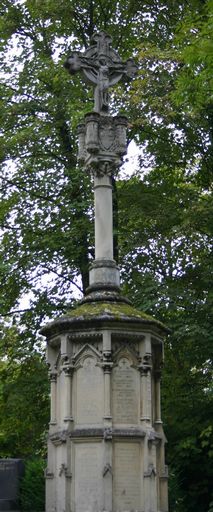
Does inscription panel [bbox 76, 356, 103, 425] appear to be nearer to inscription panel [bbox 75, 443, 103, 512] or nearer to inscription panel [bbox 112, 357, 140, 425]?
inscription panel [bbox 112, 357, 140, 425]

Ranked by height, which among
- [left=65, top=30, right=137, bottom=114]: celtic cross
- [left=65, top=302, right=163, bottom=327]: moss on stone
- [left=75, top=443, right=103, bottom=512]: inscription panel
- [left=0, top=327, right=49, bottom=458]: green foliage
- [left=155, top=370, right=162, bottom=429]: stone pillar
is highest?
[left=65, top=30, right=137, bottom=114]: celtic cross

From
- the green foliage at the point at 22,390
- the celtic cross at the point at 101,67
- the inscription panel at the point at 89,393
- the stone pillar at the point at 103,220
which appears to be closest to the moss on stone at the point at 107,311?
the inscription panel at the point at 89,393

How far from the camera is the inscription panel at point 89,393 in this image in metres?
9.28

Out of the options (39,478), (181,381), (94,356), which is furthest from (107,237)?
(181,381)

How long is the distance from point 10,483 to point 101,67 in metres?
6.65

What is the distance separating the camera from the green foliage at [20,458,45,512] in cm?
1227

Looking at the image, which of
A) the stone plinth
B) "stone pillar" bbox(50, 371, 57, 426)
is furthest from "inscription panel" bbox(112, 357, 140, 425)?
"stone pillar" bbox(50, 371, 57, 426)

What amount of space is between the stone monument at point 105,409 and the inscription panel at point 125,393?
0.04ft

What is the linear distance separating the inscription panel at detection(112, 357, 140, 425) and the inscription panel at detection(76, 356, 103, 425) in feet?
0.56

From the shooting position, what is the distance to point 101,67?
11031 mm

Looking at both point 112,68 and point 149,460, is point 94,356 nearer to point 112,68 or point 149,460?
point 149,460

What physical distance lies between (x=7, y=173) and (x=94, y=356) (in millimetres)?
10444

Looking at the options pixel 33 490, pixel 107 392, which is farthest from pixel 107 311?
pixel 33 490

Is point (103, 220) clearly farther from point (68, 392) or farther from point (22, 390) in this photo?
point (22, 390)
